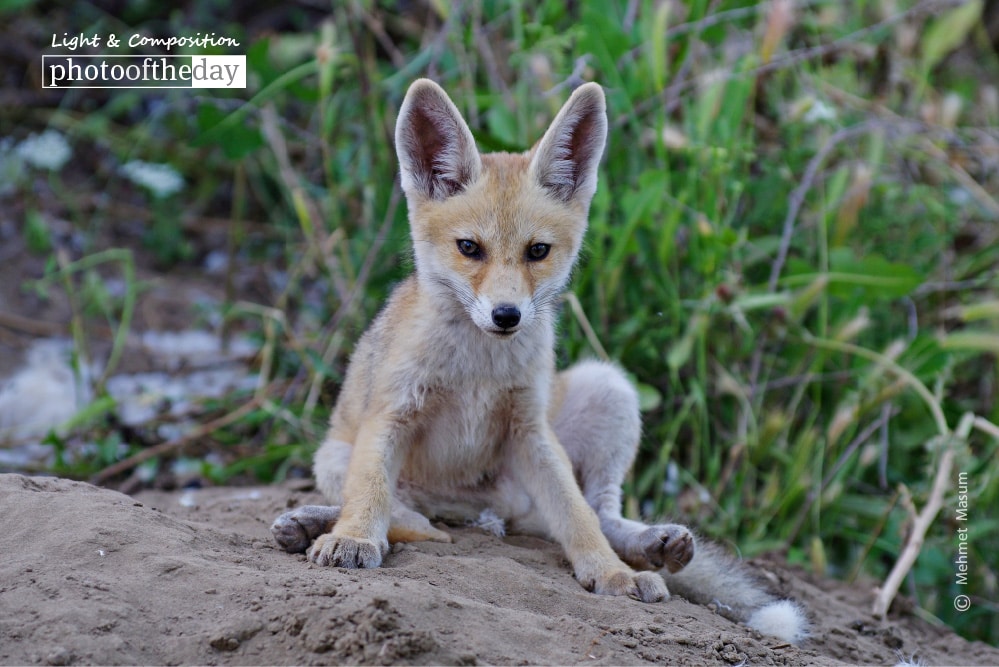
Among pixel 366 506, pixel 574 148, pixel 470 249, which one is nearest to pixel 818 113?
pixel 574 148

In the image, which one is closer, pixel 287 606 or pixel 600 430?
pixel 287 606

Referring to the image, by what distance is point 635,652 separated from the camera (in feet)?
9.53

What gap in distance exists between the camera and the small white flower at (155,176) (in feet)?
24.2

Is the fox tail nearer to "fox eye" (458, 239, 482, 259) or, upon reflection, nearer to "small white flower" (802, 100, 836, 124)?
"fox eye" (458, 239, 482, 259)

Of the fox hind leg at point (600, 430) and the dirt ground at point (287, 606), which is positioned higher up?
the fox hind leg at point (600, 430)

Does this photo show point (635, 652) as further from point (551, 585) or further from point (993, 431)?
point (993, 431)

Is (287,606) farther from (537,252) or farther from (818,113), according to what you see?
(818,113)

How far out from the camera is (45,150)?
745 centimetres

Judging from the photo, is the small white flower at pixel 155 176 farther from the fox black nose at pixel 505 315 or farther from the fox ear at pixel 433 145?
the fox black nose at pixel 505 315

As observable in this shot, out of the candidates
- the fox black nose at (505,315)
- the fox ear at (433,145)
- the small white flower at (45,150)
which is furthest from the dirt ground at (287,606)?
the small white flower at (45,150)

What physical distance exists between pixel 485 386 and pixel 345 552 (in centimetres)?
89

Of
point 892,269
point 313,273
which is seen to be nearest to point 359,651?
point 892,269

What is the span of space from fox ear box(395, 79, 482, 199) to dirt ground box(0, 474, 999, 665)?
1.41 m

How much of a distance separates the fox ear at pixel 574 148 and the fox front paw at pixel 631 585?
4.85 ft
